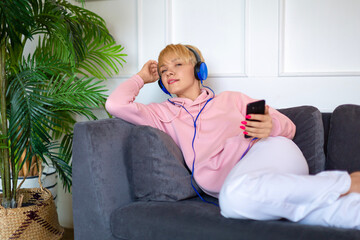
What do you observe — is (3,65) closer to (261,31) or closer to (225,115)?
(225,115)

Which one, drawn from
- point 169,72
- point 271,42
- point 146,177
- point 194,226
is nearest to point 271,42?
point 271,42

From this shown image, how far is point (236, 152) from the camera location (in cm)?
156

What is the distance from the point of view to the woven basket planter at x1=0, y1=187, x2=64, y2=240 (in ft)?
5.35

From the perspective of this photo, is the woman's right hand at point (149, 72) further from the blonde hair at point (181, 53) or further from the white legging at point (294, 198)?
the white legging at point (294, 198)

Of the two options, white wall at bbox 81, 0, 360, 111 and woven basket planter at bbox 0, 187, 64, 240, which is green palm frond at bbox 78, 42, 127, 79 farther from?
woven basket planter at bbox 0, 187, 64, 240

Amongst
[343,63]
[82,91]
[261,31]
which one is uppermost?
[261,31]

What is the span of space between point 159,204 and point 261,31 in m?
1.17

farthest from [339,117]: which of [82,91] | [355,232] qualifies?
[82,91]

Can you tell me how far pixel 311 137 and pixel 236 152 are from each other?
35 cm

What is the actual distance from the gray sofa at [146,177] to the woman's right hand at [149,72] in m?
0.31

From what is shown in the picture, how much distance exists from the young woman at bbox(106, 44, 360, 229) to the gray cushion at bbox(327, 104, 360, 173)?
20 cm

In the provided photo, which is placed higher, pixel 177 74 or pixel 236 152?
pixel 177 74

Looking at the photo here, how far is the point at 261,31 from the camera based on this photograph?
209cm

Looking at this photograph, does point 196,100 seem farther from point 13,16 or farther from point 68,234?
point 68,234
